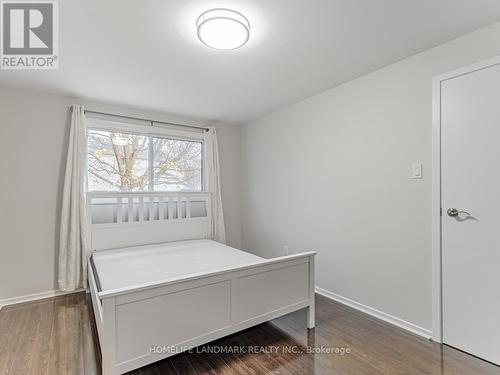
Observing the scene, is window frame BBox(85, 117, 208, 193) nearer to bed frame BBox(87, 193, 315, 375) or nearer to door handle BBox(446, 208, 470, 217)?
bed frame BBox(87, 193, 315, 375)

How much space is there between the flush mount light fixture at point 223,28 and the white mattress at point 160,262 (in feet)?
5.24

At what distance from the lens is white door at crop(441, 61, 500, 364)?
1.83 meters

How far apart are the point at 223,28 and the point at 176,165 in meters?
2.52

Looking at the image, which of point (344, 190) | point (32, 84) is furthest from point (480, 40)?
point (32, 84)

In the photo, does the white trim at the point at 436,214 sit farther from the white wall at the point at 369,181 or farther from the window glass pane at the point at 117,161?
the window glass pane at the point at 117,161

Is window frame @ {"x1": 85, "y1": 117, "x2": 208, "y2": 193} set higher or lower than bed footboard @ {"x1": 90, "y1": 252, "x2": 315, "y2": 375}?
higher

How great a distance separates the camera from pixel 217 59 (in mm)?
2326

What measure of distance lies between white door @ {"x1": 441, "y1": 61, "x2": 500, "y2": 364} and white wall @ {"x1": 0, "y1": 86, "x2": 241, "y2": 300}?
12.6 ft

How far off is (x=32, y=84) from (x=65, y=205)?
4.30 feet

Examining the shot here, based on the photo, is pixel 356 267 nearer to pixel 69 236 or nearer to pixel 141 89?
pixel 141 89

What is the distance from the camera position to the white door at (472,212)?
1.83 m

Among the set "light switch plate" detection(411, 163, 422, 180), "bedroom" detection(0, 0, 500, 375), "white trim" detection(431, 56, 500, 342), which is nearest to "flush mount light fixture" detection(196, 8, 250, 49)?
"bedroom" detection(0, 0, 500, 375)

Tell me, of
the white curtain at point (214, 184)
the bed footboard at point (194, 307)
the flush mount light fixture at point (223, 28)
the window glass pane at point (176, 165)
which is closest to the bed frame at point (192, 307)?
the bed footboard at point (194, 307)

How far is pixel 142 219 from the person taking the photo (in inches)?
135
